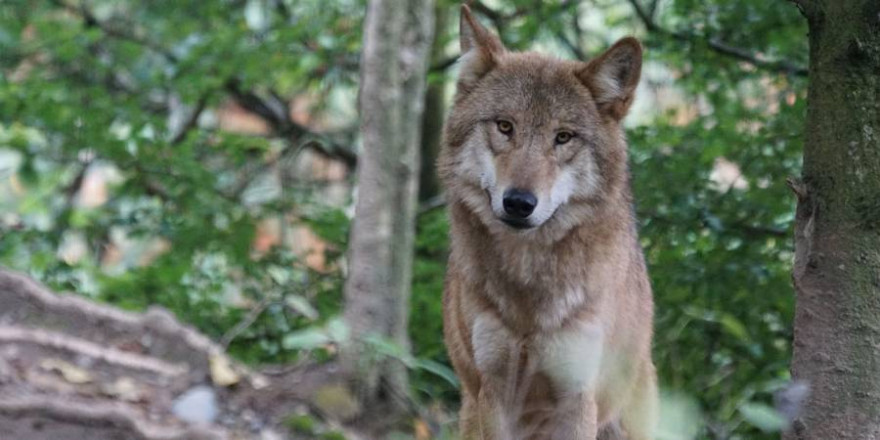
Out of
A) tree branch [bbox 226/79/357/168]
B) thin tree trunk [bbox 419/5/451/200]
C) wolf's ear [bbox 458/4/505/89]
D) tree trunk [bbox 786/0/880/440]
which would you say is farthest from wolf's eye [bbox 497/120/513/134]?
thin tree trunk [bbox 419/5/451/200]

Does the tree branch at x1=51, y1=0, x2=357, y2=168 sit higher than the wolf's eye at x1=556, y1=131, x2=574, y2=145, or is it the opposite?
the tree branch at x1=51, y1=0, x2=357, y2=168

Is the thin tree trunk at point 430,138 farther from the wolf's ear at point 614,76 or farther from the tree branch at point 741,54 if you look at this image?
the wolf's ear at point 614,76

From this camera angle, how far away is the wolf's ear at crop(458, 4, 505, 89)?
467 centimetres

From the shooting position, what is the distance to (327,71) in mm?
9055

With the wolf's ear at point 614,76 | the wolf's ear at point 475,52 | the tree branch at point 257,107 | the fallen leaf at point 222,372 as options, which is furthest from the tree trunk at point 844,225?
the tree branch at point 257,107

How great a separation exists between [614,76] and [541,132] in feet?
1.41

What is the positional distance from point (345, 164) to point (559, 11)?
3958 millimetres

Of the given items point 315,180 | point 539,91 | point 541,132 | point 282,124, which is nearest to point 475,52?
point 539,91

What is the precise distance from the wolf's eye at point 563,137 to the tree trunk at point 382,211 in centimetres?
64

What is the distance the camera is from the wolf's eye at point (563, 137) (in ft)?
14.6

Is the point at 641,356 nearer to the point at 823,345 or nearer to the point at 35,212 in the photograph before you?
the point at 823,345

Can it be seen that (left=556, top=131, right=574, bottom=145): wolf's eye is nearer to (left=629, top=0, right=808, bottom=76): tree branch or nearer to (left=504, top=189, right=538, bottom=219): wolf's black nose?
(left=504, top=189, right=538, bottom=219): wolf's black nose

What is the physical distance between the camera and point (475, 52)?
469 centimetres

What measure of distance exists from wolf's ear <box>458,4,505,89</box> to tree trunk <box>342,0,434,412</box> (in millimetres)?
261
